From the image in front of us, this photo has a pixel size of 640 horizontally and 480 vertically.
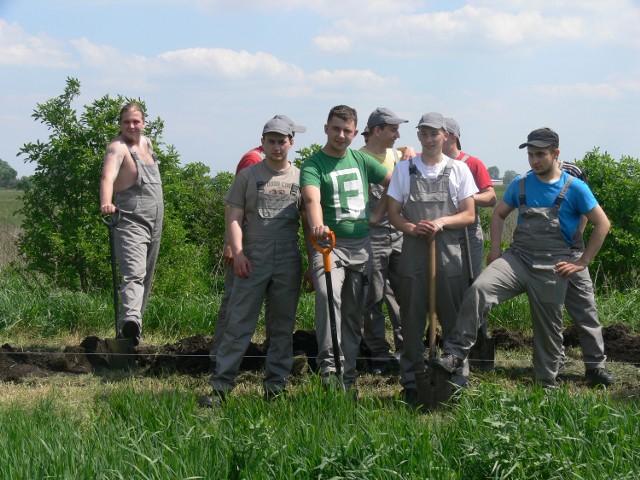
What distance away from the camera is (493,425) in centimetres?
467

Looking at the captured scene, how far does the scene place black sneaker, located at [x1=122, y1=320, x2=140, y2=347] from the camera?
7.72 metres

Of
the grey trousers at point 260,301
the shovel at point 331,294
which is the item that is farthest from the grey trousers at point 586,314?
the grey trousers at point 260,301

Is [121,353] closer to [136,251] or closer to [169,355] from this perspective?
[169,355]

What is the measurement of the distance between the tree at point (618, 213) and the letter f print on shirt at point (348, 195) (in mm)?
4744

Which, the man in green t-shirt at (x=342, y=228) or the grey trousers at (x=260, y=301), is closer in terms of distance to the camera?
the man in green t-shirt at (x=342, y=228)

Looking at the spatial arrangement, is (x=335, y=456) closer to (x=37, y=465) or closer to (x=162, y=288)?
(x=37, y=465)

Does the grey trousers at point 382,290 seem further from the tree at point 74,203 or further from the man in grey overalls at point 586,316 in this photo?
the tree at point 74,203

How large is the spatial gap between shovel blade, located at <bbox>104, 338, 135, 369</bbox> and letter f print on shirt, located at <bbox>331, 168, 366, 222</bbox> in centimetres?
236

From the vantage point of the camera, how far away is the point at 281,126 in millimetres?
6508

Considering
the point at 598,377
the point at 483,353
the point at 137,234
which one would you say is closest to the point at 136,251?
the point at 137,234

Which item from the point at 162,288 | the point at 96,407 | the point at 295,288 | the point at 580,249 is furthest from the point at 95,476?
the point at 162,288

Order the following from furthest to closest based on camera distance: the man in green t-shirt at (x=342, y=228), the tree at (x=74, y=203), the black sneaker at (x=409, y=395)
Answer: the tree at (x=74, y=203) → the black sneaker at (x=409, y=395) → the man in green t-shirt at (x=342, y=228)

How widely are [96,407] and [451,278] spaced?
8.33ft

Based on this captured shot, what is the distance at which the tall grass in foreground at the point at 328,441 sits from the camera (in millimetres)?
4438
